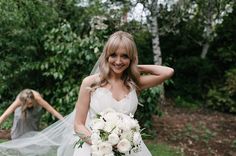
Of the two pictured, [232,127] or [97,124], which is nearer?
[97,124]

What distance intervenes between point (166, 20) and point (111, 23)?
8.98 feet

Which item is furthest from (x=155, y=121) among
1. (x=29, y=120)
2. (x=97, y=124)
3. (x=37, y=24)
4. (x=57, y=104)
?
(x=97, y=124)

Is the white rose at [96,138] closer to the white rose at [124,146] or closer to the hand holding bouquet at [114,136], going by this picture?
the hand holding bouquet at [114,136]

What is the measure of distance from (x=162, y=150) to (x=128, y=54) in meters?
4.70

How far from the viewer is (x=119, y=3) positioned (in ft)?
38.8

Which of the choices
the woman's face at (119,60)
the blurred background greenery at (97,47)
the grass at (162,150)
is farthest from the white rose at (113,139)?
the blurred background greenery at (97,47)

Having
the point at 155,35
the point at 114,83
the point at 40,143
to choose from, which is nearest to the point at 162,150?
the point at 40,143

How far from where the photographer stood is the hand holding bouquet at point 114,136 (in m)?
2.65

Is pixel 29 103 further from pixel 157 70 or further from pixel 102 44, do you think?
pixel 157 70

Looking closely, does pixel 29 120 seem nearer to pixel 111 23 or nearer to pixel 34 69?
pixel 34 69

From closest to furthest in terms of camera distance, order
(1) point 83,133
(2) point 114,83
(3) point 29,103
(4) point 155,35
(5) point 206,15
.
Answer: (1) point 83,133 < (2) point 114,83 < (3) point 29,103 < (4) point 155,35 < (5) point 206,15

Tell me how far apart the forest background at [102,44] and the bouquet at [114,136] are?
200 inches

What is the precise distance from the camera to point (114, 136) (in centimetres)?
264

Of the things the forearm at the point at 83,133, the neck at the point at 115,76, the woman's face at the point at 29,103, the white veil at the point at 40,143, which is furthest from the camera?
the woman's face at the point at 29,103
